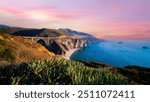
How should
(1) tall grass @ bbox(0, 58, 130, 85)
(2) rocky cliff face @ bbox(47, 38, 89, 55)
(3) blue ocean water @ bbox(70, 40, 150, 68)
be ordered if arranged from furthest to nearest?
(2) rocky cliff face @ bbox(47, 38, 89, 55)
(3) blue ocean water @ bbox(70, 40, 150, 68)
(1) tall grass @ bbox(0, 58, 130, 85)

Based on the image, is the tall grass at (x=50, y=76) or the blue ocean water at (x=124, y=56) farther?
the blue ocean water at (x=124, y=56)

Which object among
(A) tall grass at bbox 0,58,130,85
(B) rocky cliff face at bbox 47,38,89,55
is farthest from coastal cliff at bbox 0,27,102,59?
(A) tall grass at bbox 0,58,130,85

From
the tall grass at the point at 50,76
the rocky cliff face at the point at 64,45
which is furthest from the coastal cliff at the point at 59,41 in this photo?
the tall grass at the point at 50,76

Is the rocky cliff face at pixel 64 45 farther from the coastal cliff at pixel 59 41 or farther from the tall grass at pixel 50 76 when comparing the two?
the tall grass at pixel 50 76

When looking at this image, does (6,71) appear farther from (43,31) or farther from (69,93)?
(43,31)

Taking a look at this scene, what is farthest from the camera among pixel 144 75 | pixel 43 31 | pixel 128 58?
pixel 43 31

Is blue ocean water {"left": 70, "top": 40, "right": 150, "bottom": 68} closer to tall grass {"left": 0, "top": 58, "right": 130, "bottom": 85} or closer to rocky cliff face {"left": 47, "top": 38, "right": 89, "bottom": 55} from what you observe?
rocky cliff face {"left": 47, "top": 38, "right": 89, "bottom": 55}

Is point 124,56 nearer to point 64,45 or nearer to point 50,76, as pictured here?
point 64,45

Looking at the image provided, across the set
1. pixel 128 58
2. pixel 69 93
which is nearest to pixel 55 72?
pixel 69 93
